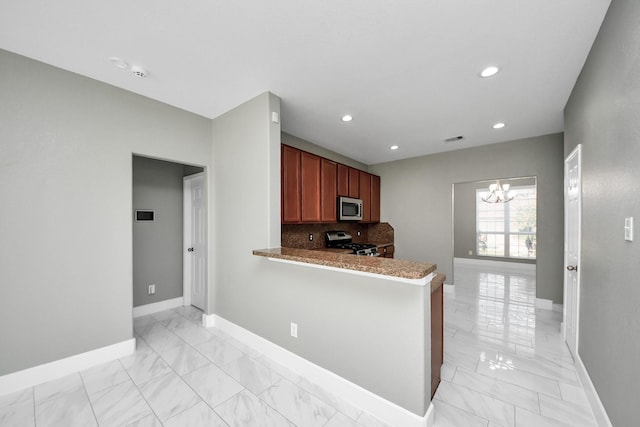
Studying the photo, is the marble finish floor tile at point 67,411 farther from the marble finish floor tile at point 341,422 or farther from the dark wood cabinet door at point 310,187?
the dark wood cabinet door at point 310,187

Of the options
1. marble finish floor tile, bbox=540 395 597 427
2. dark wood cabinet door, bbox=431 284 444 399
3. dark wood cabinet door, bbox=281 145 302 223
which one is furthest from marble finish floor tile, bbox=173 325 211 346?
marble finish floor tile, bbox=540 395 597 427

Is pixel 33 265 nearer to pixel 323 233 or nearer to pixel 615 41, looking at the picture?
pixel 323 233

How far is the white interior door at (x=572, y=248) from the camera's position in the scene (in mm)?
2244

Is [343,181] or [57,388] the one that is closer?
[57,388]

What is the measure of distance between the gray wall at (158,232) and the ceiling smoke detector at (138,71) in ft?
5.00

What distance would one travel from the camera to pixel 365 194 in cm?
512

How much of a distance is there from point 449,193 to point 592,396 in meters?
3.43

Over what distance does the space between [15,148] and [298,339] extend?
2.78 meters

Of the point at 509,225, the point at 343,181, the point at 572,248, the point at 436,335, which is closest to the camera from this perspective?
the point at 436,335

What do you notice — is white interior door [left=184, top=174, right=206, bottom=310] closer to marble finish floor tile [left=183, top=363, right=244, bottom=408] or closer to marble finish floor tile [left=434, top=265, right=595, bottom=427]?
marble finish floor tile [left=183, top=363, right=244, bottom=408]

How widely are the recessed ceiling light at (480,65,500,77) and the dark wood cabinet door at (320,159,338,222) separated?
2.20 meters

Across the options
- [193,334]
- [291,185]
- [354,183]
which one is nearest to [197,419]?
[193,334]

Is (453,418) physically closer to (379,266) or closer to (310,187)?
(379,266)

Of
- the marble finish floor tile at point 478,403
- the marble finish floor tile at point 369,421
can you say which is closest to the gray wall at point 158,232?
the marble finish floor tile at point 369,421
